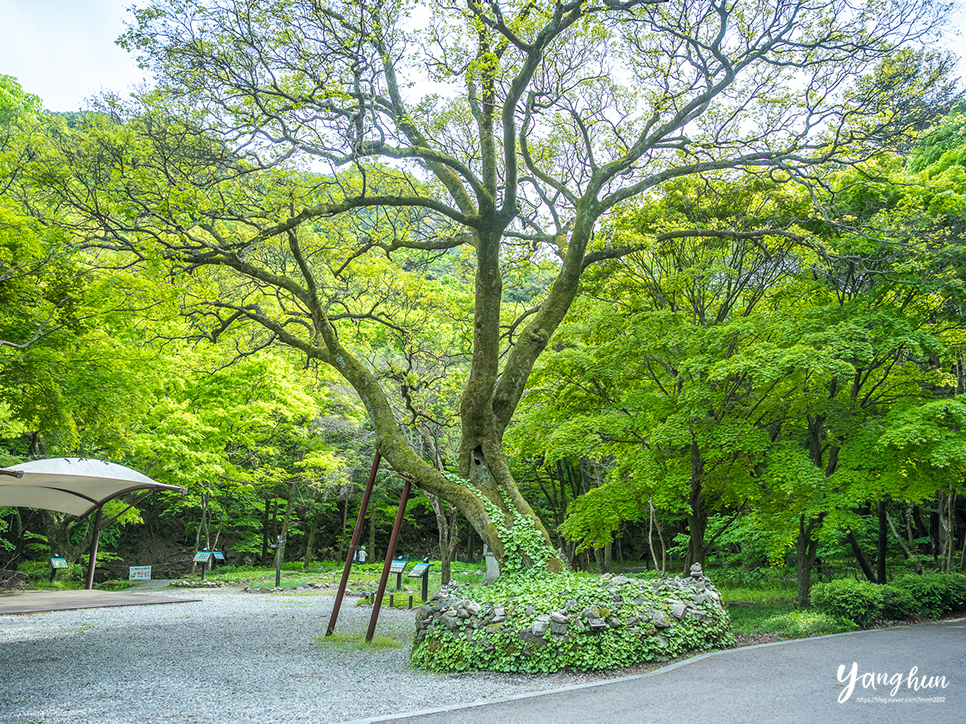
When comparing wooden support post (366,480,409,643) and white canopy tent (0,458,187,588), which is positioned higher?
white canopy tent (0,458,187,588)

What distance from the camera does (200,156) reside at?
7355 millimetres

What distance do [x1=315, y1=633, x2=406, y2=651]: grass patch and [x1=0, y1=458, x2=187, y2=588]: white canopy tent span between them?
19.7 feet

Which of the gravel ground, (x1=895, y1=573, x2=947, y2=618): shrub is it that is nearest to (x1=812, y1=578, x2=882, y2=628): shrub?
(x1=895, y1=573, x2=947, y2=618): shrub

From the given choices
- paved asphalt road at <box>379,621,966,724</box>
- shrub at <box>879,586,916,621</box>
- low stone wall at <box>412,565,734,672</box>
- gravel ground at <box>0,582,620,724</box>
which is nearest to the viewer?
paved asphalt road at <box>379,621,966,724</box>

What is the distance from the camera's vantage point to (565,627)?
6012mm

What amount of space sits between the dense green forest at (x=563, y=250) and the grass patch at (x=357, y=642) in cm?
182

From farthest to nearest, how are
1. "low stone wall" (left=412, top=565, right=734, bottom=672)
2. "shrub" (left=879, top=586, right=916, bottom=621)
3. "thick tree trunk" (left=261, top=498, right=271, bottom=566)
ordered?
1. "thick tree trunk" (left=261, top=498, right=271, bottom=566)
2. "shrub" (left=879, top=586, right=916, bottom=621)
3. "low stone wall" (left=412, top=565, right=734, bottom=672)

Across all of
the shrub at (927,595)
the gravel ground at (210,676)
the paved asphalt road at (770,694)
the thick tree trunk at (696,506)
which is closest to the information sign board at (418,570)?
the gravel ground at (210,676)

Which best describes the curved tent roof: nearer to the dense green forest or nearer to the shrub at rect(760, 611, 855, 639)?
the dense green forest

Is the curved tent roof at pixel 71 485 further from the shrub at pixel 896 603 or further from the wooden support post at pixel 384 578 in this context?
the shrub at pixel 896 603

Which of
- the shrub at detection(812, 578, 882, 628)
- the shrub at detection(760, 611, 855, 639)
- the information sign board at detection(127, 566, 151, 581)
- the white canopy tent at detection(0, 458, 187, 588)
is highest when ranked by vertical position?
the white canopy tent at detection(0, 458, 187, 588)

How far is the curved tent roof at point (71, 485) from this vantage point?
11.1 meters

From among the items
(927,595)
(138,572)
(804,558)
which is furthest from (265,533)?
(927,595)

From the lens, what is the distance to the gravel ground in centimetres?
477
